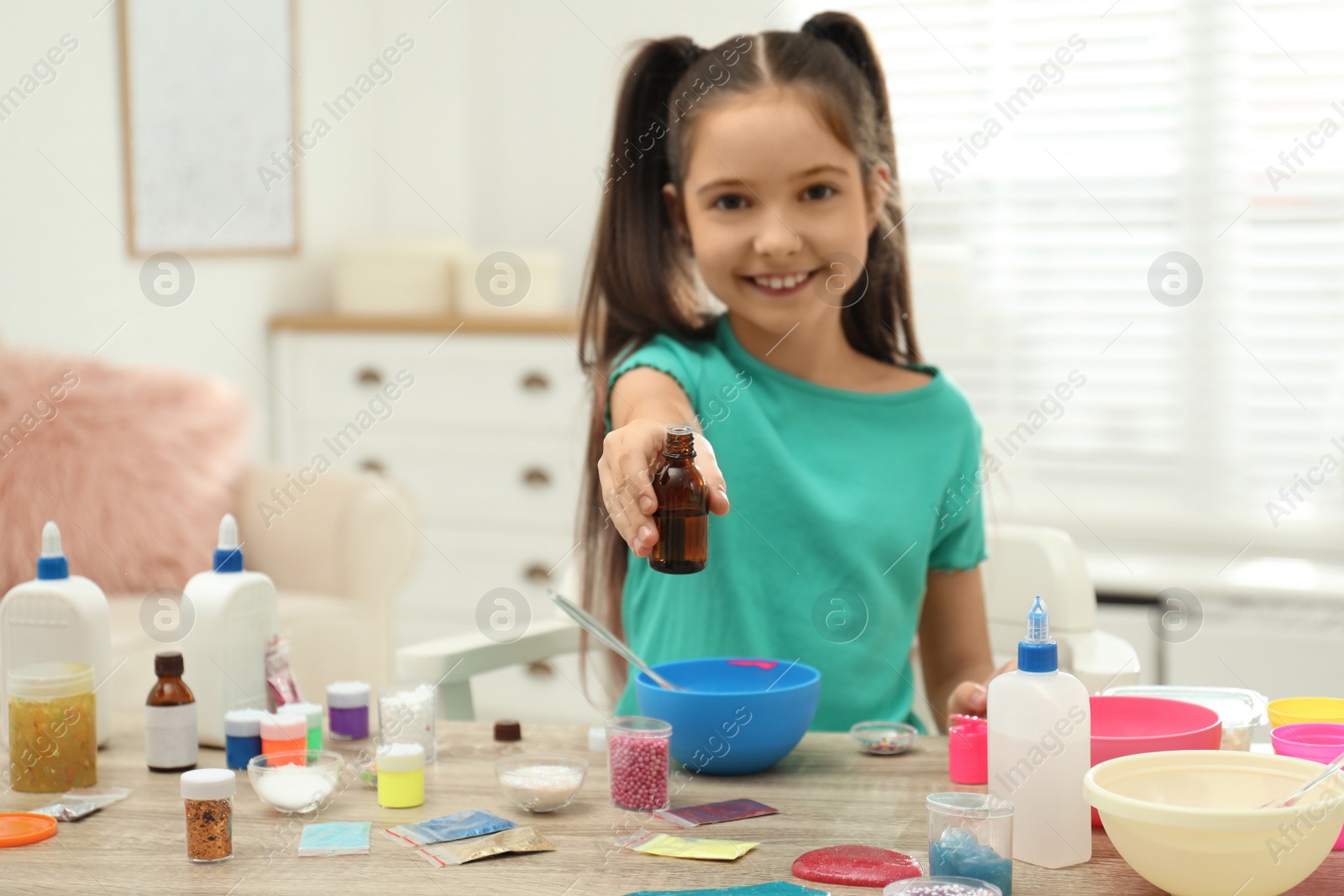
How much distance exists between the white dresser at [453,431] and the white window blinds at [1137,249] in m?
0.99

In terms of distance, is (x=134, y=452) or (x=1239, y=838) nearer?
(x=1239, y=838)

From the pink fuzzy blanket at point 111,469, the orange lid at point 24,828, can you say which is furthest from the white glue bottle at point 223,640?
the pink fuzzy blanket at point 111,469

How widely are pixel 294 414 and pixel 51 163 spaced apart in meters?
0.94

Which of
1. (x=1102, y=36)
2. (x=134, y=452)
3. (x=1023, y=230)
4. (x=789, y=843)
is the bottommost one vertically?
(x=789, y=843)

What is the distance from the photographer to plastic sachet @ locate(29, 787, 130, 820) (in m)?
1.21

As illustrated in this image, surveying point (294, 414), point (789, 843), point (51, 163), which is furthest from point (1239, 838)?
point (294, 414)

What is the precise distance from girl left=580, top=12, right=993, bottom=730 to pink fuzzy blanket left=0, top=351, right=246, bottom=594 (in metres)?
1.32

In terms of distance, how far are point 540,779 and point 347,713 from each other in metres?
0.34

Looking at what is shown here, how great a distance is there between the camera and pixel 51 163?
3.10 m

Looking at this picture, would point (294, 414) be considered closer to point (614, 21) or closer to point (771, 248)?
point (614, 21)

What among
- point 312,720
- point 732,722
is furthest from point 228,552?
point 732,722

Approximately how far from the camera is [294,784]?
1196mm

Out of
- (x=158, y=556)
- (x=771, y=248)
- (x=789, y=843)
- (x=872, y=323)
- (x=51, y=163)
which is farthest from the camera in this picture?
(x=51, y=163)

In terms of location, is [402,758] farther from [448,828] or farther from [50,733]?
[50,733]
